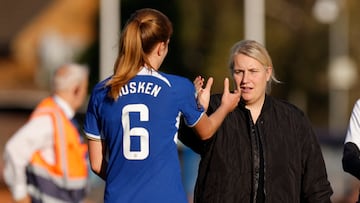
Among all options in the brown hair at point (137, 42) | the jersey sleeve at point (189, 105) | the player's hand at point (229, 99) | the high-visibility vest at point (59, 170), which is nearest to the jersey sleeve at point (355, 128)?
the player's hand at point (229, 99)

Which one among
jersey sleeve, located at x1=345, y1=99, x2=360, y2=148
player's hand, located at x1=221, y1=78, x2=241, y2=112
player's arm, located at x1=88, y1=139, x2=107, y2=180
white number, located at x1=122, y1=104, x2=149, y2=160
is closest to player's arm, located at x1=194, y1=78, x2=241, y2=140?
player's hand, located at x1=221, y1=78, x2=241, y2=112

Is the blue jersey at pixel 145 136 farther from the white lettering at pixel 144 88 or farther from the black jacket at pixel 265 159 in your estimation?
the black jacket at pixel 265 159

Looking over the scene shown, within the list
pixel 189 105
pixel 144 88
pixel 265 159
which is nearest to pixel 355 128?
pixel 265 159

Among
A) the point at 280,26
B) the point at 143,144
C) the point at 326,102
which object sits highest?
the point at 143,144

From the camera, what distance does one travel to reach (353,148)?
24.4ft

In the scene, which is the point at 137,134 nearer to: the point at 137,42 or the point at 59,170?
the point at 137,42

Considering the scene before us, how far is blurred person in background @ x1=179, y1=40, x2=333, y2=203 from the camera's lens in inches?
288

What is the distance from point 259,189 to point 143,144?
97cm

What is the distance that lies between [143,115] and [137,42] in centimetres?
41

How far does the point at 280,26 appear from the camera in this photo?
53.4 m

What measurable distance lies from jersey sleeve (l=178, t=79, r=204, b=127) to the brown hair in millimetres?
245

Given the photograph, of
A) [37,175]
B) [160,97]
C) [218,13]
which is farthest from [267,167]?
[218,13]

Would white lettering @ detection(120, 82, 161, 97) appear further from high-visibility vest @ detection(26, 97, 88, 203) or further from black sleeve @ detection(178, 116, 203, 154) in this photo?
high-visibility vest @ detection(26, 97, 88, 203)

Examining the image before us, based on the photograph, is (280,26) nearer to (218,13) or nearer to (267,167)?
(218,13)
